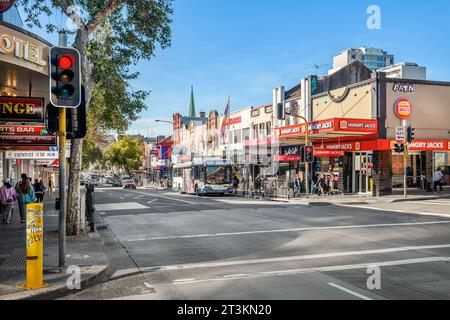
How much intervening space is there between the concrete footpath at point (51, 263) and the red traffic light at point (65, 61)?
353 cm

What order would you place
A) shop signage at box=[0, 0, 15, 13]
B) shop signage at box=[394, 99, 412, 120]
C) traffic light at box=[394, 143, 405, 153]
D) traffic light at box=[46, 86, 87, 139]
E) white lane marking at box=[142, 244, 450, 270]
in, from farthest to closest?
shop signage at box=[394, 99, 412, 120], traffic light at box=[394, 143, 405, 153], shop signage at box=[0, 0, 15, 13], white lane marking at box=[142, 244, 450, 270], traffic light at box=[46, 86, 87, 139]

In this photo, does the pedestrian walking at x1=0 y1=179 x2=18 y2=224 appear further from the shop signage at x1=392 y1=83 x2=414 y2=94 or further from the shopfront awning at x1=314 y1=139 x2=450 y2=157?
the shop signage at x1=392 y1=83 x2=414 y2=94

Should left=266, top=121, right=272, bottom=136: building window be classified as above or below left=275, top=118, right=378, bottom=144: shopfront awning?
above

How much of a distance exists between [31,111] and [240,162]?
107 feet

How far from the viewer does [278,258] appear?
956 centimetres

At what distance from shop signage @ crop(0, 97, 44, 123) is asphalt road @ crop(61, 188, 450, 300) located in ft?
13.3

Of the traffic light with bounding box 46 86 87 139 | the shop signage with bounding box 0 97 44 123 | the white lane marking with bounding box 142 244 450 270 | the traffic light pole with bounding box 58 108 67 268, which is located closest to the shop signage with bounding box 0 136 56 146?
the shop signage with bounding box 0 97 44 123

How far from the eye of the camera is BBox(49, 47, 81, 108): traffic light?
7.84 meters

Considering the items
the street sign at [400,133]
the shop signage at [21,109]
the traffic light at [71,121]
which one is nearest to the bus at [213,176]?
the street sign at [400,133]

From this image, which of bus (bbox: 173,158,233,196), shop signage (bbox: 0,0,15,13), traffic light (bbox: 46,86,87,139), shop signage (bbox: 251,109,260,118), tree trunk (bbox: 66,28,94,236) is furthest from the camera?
shop signage (bbox: 251,109,260,118)

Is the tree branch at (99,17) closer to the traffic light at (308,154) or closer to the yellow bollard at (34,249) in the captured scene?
the yellow bollard at (34,249)

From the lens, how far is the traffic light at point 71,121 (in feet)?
27.0

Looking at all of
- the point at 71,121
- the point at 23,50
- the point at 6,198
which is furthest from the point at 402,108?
the point at 71,121

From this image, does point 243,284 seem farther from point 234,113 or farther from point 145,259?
point 234,113
